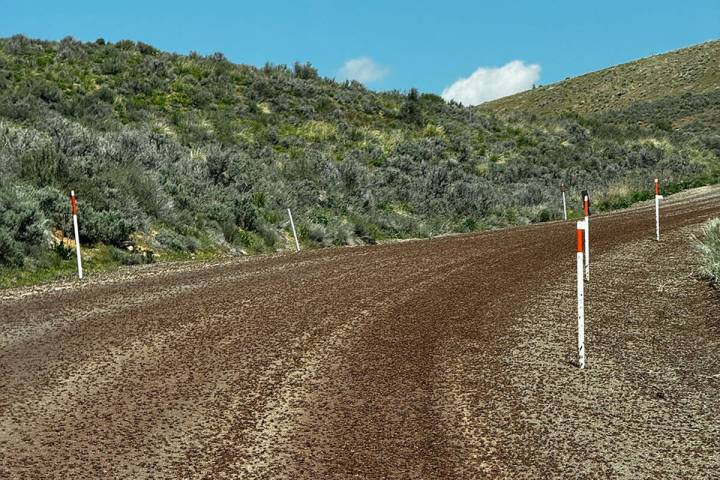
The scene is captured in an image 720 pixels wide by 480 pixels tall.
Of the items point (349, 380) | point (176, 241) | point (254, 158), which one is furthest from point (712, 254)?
point (254, 158)

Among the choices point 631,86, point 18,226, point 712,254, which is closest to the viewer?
point 712,254

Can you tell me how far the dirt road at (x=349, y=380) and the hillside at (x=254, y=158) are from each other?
5380 millimetres

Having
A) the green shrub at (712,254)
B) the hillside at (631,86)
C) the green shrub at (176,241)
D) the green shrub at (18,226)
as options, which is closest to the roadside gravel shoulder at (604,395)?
the green shrub at (712,254)

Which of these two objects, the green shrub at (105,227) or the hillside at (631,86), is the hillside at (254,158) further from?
the hillside at (631,86)

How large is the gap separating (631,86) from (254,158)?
85.0m

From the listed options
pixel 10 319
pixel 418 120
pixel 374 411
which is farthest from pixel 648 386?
pixel 418 120

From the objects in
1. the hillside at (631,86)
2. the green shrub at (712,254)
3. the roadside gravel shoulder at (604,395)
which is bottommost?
the roadside gravel shoulder at (604,395)

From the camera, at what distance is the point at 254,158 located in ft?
100

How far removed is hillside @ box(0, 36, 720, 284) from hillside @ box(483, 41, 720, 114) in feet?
133

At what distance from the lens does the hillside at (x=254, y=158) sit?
18.2 meters

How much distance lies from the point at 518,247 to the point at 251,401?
39.3 ft

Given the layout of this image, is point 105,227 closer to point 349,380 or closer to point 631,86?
point 349,380

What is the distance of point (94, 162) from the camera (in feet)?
65.6

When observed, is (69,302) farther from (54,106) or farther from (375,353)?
(54,106)
